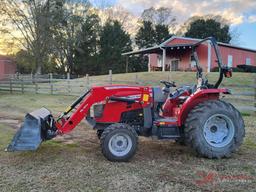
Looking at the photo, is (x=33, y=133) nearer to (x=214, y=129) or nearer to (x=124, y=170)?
(x=124, y=170)

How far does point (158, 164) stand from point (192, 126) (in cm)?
78

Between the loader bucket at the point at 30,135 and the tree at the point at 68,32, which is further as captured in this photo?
the tree at the point at 68,32

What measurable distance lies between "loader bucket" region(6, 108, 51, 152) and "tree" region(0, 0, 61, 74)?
31386 millimetres

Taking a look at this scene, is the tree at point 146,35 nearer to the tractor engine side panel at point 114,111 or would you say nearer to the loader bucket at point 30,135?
the tractor engine side panel at point 114,111

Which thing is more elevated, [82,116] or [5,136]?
[82,116]

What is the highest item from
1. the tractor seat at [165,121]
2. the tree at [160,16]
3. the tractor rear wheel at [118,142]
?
the tree at [160,16]

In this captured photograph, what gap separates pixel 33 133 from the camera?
487 cm

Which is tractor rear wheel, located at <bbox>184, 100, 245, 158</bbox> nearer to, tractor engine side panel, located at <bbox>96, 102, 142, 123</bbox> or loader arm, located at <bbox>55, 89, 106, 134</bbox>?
tractor engine side panel, located at <bbox>96, 102, 142, 123</bbox>

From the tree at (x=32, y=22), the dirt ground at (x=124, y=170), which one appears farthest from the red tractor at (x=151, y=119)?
the tree at (x=32, y=22)

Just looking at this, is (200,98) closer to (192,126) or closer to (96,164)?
(192,126)

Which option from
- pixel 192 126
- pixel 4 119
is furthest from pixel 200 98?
pixel 4 119

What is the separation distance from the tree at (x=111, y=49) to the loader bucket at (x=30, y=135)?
3801 cm

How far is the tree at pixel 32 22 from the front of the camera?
34.4 meters

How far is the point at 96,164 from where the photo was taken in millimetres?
4824
